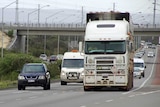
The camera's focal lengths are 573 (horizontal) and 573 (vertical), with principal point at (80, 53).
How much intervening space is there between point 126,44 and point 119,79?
1.98 metres

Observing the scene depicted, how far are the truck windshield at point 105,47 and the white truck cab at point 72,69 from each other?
12.2m

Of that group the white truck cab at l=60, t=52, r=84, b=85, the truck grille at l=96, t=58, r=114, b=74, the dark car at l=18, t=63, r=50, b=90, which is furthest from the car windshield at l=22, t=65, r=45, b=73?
the white truck cab at l=60, t=52, r=84, b=85

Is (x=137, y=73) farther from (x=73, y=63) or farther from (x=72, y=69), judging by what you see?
(x=72, y=69)

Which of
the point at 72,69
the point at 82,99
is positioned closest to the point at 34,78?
the point at 72,69

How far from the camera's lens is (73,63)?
45.0 metres

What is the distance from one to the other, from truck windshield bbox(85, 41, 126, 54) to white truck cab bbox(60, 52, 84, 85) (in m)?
12.2

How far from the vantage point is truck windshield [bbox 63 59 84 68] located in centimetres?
4478

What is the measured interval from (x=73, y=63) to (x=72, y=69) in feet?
2.46

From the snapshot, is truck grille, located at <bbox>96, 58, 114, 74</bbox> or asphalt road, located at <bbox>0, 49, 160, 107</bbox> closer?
asphalt road, located at <bbox>0, 49, 160, 107</bbox>

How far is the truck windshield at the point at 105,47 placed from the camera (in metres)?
31.6

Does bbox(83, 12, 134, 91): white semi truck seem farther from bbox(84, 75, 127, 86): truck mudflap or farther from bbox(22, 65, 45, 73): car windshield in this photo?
bbox(22, 65, 45, 73): car windshield

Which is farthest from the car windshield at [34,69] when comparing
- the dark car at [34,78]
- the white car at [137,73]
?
the white car at [137,73]

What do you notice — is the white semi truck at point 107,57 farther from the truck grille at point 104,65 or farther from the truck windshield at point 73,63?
the truck windshield at point 73,63

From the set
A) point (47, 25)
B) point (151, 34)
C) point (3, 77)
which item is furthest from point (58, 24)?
point (3, 77)
